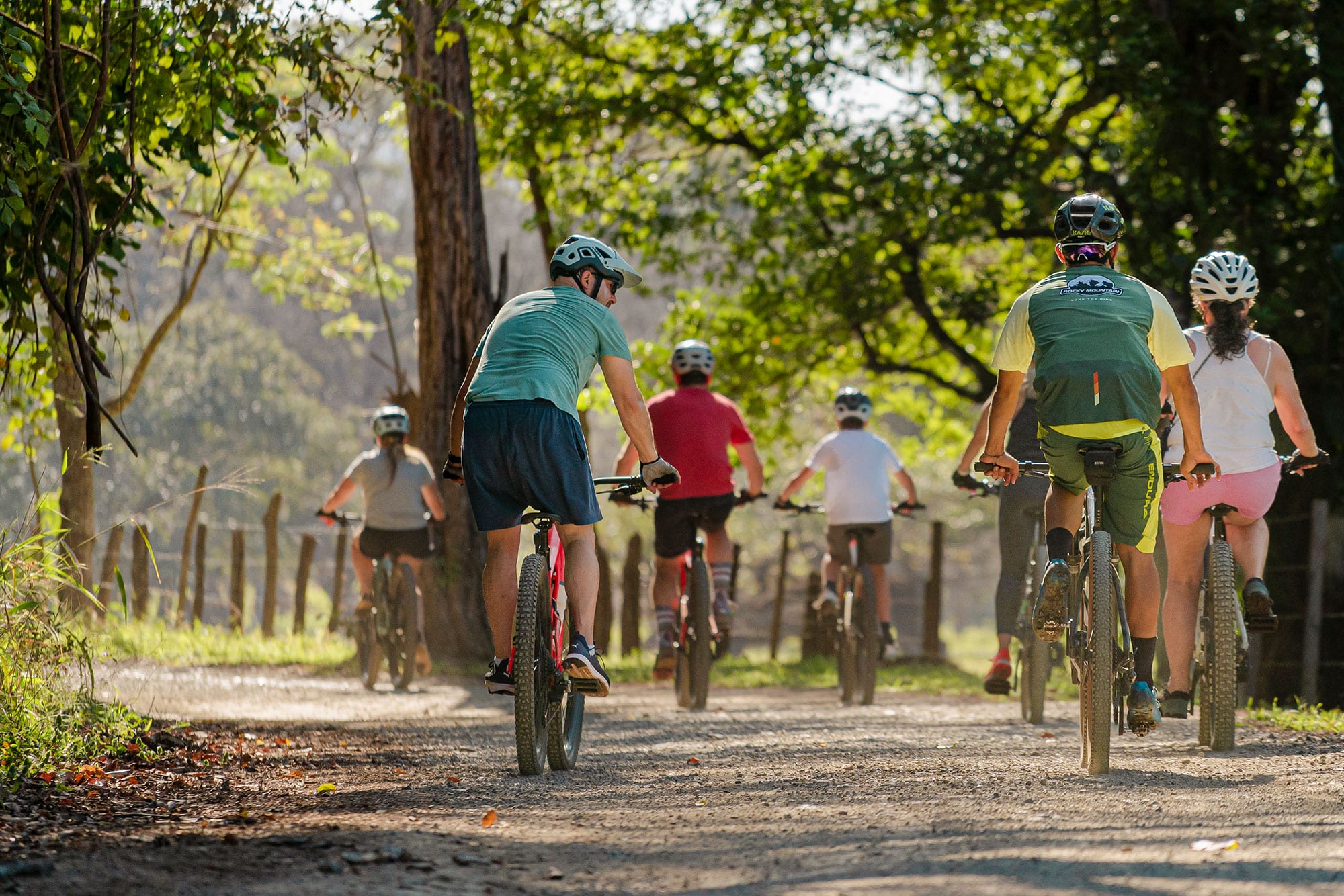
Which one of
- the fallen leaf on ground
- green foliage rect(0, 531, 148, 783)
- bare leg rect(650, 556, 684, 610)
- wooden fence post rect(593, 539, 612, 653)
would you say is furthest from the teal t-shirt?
wooden fence post rect(593, 539, 612, 653)

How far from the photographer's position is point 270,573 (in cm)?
1852

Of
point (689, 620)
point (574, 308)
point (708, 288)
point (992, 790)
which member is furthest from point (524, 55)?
point (992, 790)

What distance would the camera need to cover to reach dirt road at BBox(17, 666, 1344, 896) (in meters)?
3.63

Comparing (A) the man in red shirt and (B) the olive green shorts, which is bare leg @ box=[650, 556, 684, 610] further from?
(B) the olive green shorts

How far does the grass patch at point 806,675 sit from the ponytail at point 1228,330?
5741 mm

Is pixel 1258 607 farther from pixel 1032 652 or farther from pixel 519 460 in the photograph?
pixel 519 460

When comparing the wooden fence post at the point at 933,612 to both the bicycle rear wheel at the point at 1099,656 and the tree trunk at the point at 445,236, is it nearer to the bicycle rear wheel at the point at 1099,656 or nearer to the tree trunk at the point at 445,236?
the tree trunk at the point at 445,236

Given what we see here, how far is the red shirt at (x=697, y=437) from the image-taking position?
31.2 ft

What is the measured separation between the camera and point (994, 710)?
9.79m

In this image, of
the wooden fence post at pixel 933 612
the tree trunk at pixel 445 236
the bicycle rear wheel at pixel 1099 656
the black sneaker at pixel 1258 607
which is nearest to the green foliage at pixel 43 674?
the bicycle rear wheel at pixel 1099 656

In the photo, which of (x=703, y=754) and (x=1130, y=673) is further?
(x=703, y=754)

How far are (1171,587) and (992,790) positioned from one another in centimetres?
218

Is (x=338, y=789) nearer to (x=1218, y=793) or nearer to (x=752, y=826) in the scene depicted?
(x=752, y=826)

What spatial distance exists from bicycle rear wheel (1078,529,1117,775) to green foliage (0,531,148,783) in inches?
147
